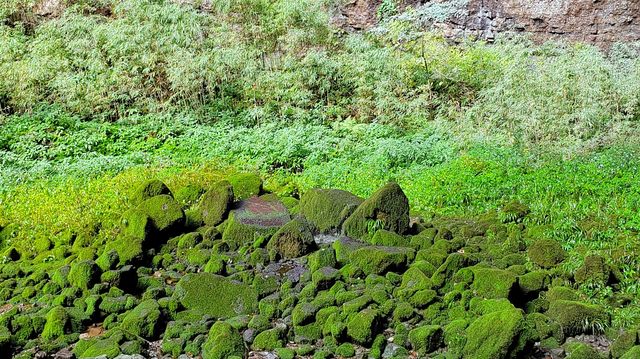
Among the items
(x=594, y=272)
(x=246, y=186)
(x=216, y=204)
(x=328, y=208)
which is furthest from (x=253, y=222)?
(x=594, y=272)

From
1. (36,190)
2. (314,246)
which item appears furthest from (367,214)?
(36,190)

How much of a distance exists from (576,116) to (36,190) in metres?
9.46

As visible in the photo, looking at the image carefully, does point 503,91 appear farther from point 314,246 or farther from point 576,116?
point 314,246

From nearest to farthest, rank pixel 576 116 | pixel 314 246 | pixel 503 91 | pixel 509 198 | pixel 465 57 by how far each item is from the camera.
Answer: pixel 314 246
pixel 509 198
pixel 576 116
pixel 503 91
pixel 465 57

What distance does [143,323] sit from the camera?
544 cm

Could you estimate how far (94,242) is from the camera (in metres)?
7.60

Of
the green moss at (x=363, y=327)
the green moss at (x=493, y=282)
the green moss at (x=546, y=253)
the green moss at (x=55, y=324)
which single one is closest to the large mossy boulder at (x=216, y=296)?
the green moss at (x=55, y=324)

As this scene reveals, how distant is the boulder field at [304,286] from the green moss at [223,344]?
1cm

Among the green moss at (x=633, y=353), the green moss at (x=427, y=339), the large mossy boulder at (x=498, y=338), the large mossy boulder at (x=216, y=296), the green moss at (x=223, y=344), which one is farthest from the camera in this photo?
the large mossy boulder at (x=216, y=296)

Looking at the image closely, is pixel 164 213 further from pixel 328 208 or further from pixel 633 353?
pixel 633 353

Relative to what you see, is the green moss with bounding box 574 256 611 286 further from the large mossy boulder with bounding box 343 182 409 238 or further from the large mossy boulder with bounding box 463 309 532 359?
the large mossy boulder with bounding box 343 182 409 238

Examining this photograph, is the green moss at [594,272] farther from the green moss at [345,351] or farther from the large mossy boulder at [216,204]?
the large mossy boulder at [216,204]

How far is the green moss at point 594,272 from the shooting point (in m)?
5.93

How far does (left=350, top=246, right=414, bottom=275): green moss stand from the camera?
6336mm
